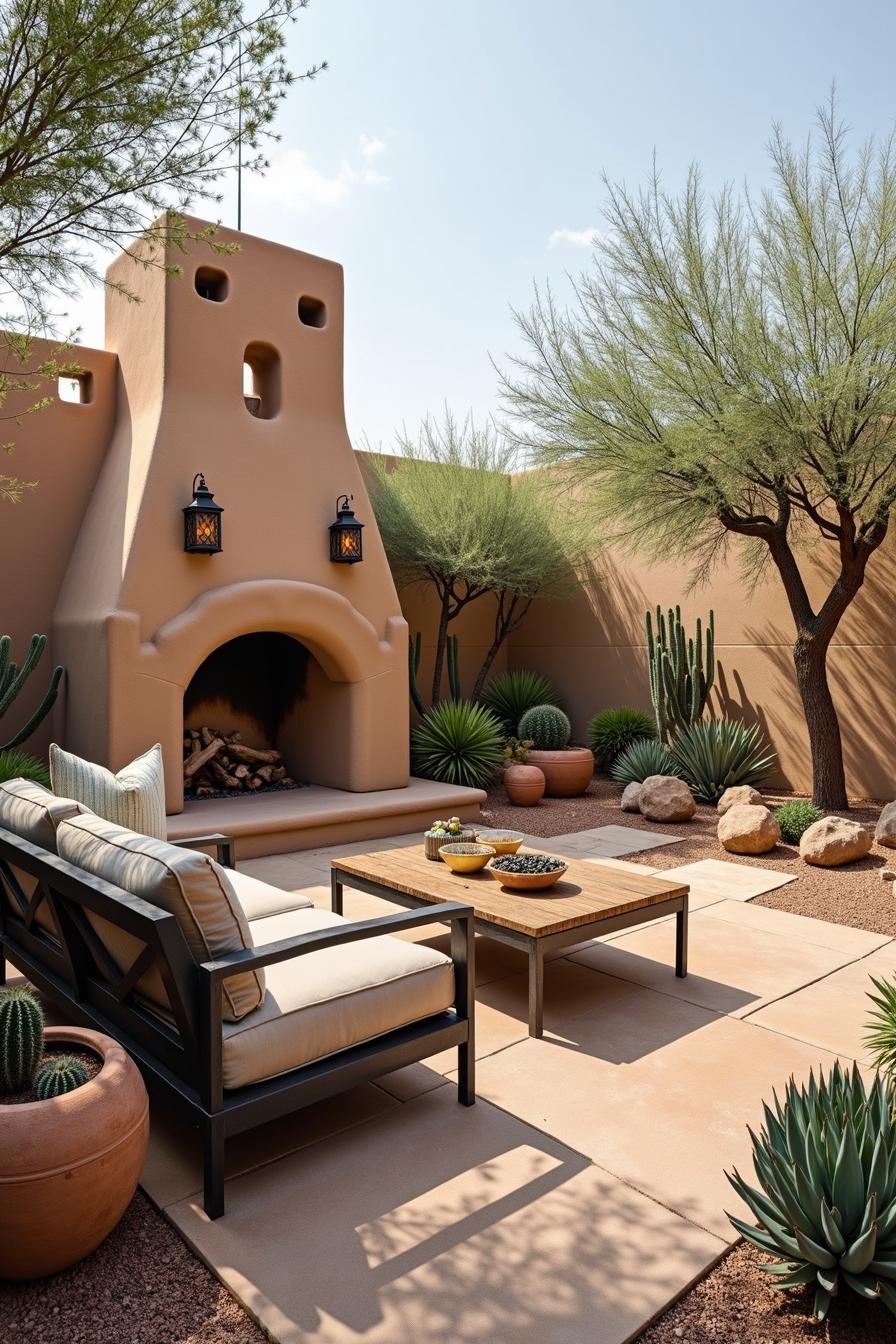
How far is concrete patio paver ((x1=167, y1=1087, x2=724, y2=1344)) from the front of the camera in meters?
2.16

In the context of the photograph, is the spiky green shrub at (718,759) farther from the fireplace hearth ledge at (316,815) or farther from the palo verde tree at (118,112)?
the palo verde tree at (118,112)

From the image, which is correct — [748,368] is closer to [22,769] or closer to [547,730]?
[547,730]

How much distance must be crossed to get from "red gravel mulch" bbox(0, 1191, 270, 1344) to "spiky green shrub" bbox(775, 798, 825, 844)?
6071 mm

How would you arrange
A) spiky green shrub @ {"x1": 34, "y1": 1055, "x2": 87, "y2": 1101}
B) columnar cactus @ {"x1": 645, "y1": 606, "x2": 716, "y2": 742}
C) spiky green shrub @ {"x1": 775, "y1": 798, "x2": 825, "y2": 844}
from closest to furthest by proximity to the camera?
spiky green shrub @ {"x1": 34, "y1": 1055, "x2": 87, "y2": 1101}
spiky green shrub @ {"x1": 775, "y1": 798, "x2": 825, "y2": 844}
columnar cactus @ {"x1": 645, "y1": 606, "x2": 716, "y2": 742}

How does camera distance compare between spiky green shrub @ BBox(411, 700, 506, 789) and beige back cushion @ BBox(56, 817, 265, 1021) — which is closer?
beige back cushion @ BBox(56, 817, 265, 1021)

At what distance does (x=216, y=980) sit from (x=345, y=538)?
5982 mm

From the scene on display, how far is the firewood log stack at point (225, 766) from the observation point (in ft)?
27.2

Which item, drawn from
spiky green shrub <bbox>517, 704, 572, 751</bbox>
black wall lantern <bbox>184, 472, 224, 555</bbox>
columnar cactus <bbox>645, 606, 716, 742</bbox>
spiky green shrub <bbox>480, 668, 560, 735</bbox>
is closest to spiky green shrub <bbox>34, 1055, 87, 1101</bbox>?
black wall lantern <bbox>184, 472, 224, 555</bbox>

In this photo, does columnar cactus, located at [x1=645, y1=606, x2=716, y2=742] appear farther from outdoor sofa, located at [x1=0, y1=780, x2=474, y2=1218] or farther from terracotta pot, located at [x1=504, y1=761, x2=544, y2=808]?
outdoor sofa, located at [x1=0, y1=780, x2=474, y2=1218]

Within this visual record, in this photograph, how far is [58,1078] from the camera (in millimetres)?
2369

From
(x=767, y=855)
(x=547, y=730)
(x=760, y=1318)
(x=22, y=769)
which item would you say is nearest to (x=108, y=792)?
(x=760, y=1318)

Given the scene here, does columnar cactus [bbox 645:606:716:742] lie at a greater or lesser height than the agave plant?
greater

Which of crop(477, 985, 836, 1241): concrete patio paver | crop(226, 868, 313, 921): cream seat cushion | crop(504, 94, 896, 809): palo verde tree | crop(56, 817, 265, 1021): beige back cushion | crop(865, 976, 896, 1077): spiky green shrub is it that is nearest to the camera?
crop(56, 817, 265, 1021): beige back cushion

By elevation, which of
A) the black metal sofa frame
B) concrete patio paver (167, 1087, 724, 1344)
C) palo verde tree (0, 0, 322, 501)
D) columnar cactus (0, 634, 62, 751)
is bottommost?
concrete patio paver (167, 1087, 724, 1344)
